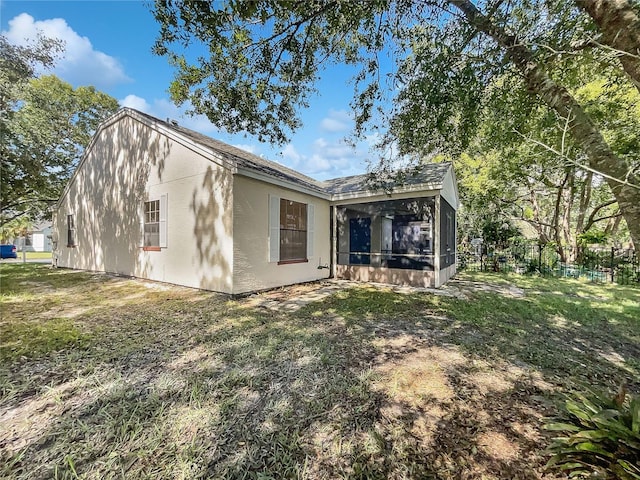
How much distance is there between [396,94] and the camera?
4840mm

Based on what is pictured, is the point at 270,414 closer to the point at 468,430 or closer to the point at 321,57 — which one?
the point at 468,430

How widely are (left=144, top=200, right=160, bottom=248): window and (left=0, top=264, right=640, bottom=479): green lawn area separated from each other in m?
3.12

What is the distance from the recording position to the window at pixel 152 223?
800cm

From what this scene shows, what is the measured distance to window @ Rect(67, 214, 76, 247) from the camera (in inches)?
442

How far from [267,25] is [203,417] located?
219 inches

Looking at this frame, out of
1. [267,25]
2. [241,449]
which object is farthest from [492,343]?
[267,25]

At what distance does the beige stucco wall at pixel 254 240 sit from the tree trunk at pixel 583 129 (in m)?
5.14

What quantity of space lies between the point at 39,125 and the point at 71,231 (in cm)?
709

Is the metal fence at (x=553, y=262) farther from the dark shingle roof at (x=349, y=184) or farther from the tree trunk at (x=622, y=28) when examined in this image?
the tree trunk at (x=622, y=28)

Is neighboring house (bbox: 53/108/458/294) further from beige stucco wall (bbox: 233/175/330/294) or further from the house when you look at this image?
the house

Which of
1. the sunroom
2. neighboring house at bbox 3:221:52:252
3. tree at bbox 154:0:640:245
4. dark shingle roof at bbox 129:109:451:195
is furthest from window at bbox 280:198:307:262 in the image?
neighboring house at bbox 3:221:52:252

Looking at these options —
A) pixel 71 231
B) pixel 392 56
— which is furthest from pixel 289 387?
pixel 71 231

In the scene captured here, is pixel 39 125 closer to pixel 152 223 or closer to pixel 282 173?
pixel 152 223

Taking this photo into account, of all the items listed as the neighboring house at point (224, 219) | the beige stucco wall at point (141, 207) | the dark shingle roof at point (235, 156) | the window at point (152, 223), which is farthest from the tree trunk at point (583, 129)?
the window at point (152, 223)
